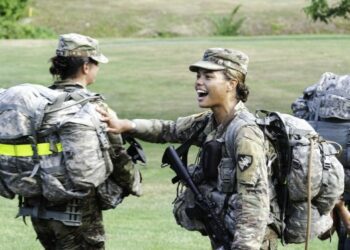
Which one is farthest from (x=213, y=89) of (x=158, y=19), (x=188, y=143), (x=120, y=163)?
(x=158, y=19)

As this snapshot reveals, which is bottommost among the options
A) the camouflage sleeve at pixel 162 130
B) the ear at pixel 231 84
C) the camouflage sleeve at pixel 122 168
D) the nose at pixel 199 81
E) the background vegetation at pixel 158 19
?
the background vegetation at pixel 158 19

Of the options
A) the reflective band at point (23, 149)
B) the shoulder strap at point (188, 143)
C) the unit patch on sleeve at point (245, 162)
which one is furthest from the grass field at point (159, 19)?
the unit patch on sleeve at point (245, 162)

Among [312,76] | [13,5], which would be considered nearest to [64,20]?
[13,5]

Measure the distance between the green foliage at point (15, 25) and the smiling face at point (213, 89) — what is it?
4545 centimetres

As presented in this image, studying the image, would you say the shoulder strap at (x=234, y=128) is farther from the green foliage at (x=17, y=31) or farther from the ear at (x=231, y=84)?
the green foliage at (x=17, y=31)

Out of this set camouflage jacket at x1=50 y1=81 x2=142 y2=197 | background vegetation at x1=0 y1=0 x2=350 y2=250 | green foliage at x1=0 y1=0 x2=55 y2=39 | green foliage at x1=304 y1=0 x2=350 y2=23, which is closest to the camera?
camouflage jacket at x1=50 y1=81 x2=142 y2=197

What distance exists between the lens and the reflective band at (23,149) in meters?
6.92

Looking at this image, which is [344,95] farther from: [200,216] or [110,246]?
[110,246]

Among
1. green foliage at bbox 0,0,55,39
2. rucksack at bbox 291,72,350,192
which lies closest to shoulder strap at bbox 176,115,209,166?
rucksack at bbox 291,72,350,192

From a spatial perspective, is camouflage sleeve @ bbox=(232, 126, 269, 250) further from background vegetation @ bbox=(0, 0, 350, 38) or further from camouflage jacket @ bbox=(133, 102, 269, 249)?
background vegetation @ bbox=(0, 0, 350, 38)

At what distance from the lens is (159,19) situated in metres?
59.4

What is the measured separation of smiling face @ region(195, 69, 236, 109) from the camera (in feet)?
20.8

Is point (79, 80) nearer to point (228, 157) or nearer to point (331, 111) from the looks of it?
point (228, 157)

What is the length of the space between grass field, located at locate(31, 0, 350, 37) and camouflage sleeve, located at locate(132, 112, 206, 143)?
49.3 m
